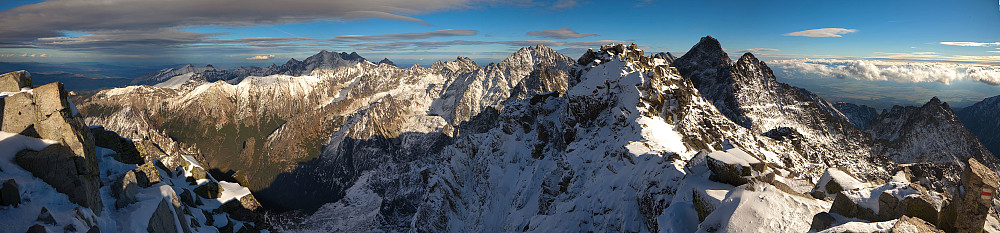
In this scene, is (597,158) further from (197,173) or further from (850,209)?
(197,173)

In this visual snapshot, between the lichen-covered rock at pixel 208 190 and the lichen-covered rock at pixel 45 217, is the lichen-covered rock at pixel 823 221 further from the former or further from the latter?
the lichen-covered rock at pixel 208 190

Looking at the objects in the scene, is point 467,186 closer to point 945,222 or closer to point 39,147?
point 39,147

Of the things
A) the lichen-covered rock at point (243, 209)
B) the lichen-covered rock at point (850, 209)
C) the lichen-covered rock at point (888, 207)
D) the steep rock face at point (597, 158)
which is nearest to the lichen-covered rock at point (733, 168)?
the steep rock face at point (597, 158)

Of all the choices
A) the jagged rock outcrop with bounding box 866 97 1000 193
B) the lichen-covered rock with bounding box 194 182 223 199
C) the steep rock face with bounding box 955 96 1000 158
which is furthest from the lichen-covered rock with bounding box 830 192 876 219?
the steep rock face with bounding box 955 96 1000 158

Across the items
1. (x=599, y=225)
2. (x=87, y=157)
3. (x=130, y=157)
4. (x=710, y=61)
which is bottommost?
(x=599, y=225)

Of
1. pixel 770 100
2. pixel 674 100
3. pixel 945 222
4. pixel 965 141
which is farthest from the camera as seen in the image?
pixel 770 100

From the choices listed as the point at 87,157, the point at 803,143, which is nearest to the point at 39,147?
the point at 87,157
